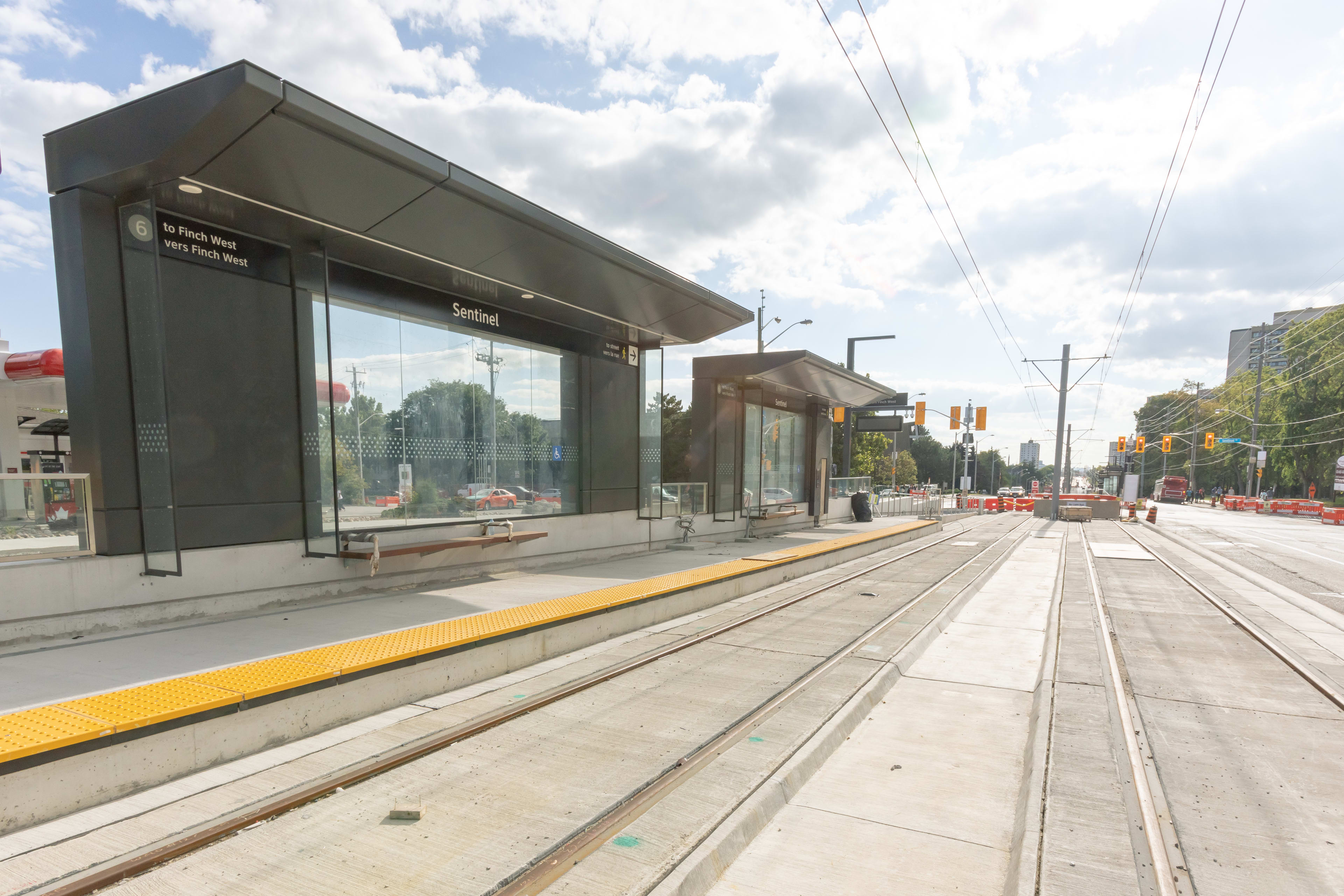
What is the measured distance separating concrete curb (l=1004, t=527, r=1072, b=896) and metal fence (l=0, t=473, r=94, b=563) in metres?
8.21

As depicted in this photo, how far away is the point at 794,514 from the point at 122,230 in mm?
18144

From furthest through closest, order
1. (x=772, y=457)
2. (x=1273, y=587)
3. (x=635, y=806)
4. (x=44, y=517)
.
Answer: (x=772, y=457)
(x=1273, y=587)
(x=44, y=517)
(x=635, y=806)

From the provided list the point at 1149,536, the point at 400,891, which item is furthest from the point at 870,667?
the point at 1149,536

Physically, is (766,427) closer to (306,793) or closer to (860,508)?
(860,508)

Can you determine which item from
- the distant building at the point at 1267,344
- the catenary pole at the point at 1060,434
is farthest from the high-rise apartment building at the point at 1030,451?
the catenary pole at the point at 1060,434

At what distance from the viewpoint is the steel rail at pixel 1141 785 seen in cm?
324

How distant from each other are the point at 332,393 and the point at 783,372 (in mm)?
11644

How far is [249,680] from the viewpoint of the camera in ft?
15.1

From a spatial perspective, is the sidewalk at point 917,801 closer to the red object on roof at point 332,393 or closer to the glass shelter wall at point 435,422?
the glass shelter wall at point 435,422

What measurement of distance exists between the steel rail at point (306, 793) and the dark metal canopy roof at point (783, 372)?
10914 mm

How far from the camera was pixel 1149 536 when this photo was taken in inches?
953

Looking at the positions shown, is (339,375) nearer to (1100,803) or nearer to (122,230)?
(122,230)

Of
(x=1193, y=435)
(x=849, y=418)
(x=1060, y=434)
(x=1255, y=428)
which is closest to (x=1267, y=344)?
(x=1193, y=435)

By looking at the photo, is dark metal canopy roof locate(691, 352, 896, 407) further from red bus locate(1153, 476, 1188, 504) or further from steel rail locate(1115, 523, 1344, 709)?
red bus locate(1153, 476, 1188, 504)
